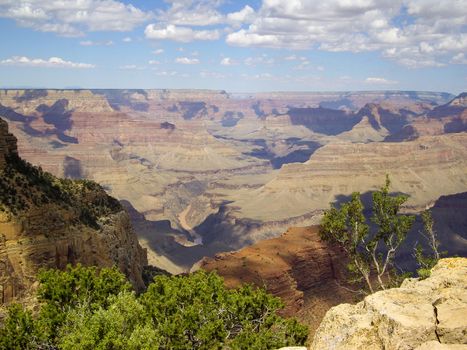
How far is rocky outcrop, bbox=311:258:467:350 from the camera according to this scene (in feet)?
55.1

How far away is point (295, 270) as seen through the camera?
78.3 m

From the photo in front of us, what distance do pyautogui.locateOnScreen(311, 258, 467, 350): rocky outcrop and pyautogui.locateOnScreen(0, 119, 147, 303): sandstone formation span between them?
2866cm

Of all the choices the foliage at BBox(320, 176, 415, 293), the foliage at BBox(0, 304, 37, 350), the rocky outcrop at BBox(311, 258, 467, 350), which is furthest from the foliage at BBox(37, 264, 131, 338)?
→ the foliage at BBox(320, 176, 415, 293)

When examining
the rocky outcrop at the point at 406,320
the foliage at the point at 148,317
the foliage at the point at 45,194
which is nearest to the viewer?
the rocky outcrop at the point at 406,320

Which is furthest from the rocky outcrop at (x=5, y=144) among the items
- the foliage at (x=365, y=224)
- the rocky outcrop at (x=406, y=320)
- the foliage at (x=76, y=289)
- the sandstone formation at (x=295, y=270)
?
the rocky outcrop at (x=406, y=320)

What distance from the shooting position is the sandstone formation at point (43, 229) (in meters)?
40.3

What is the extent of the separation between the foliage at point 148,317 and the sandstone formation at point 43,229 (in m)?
12.0

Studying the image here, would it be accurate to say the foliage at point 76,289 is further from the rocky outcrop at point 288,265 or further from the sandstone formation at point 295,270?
the sandstone formation at point 295,270

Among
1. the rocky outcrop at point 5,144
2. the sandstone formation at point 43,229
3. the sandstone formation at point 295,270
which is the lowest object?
the sandstone formation at point 295,270

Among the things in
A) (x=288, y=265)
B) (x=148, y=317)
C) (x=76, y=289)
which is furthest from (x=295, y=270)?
(x=148, y=317)

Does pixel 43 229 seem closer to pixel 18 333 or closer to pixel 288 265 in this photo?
pixel 18 333

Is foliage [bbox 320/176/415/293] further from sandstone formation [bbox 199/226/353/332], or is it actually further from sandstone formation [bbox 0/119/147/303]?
sandstone formation [bbox 199/226/353/332]

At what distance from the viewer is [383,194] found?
126 ft

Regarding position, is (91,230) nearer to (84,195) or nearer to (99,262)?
(99,262)
